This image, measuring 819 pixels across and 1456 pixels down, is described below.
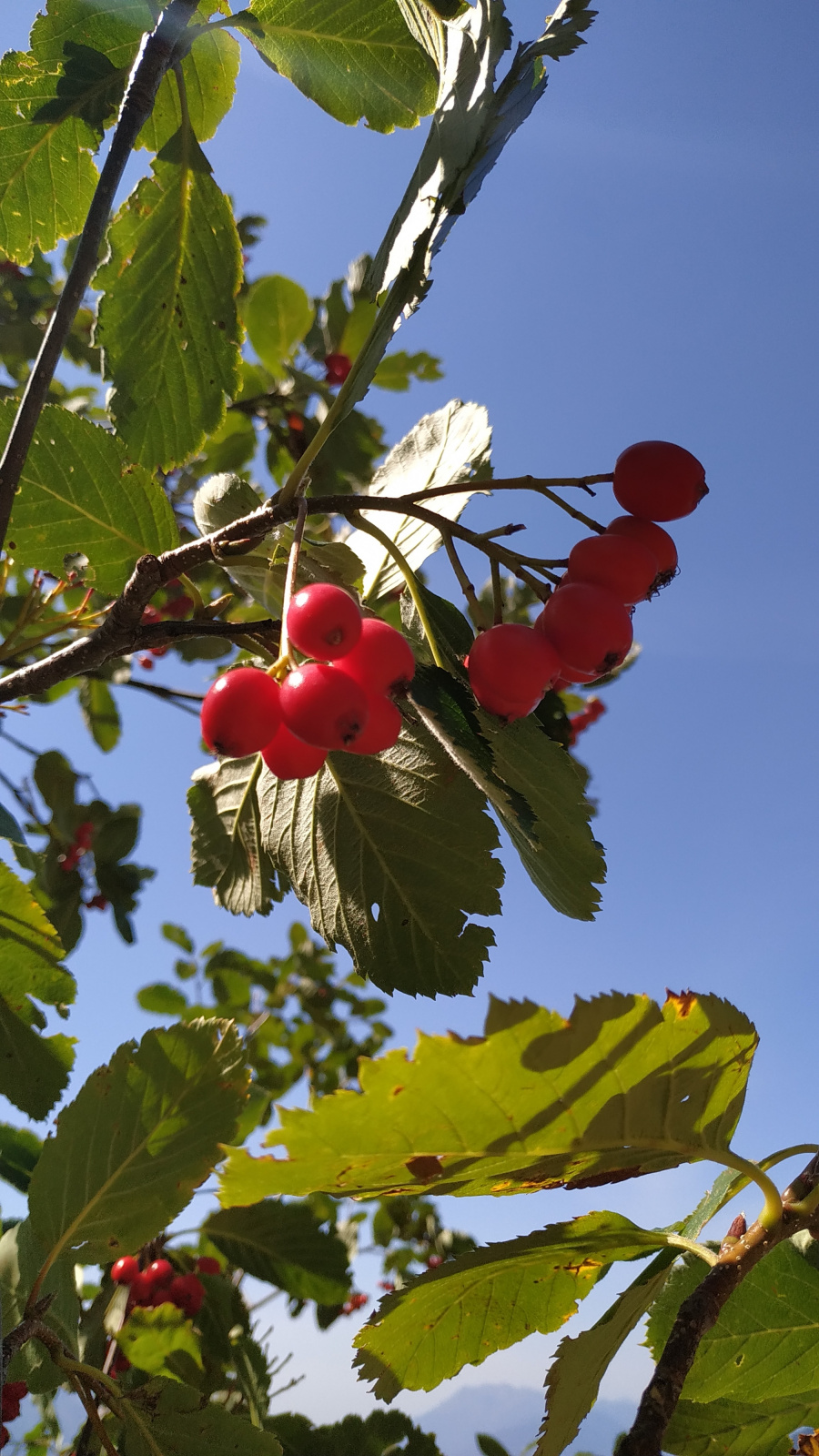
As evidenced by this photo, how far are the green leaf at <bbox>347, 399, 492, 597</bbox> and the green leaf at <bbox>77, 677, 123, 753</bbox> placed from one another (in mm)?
3230

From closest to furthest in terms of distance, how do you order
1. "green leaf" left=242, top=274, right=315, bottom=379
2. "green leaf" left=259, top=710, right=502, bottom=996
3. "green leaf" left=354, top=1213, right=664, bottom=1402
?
"green leaf" left=354, top=1213, right=664, bottom=1402 → "green leaf" left=259, top=710, right=502, bottom=996 → "green leaf" left=242, top=274, right=315, bottom=379

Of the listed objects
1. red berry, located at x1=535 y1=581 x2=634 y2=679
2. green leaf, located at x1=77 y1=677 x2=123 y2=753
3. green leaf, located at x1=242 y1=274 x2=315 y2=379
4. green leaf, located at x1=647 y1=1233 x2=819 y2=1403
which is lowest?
green leaf, located at x1=647 y1=1233 x2=819 y2=1403

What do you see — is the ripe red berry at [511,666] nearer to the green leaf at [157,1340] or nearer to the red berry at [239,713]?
the red berry at [239,713]

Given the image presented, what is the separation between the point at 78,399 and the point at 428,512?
4390mm

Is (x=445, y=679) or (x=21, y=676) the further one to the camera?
(x=21, y=676)

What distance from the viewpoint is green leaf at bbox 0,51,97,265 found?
1880 millimetres

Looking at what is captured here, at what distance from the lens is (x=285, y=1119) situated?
0.86m

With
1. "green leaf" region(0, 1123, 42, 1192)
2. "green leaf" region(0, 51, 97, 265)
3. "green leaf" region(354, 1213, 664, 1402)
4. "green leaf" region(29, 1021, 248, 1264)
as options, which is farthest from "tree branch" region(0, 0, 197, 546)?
"green leaf" region(0, 1123, 42, 1192)

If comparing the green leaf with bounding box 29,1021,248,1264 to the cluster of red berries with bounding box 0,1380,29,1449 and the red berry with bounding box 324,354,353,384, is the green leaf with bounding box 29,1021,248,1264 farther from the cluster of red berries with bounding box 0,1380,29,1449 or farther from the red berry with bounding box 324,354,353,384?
the red berry with bounding box 324,354,353,384

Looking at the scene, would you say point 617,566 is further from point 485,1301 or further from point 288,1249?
point 288,1249

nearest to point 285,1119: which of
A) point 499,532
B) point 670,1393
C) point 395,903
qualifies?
point 670,1393

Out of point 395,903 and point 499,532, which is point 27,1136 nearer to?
point 395,903

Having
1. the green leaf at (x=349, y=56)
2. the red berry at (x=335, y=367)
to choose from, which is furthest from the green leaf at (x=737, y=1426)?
the red berry at (x=335, y=367)

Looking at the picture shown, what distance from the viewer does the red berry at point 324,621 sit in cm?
121
